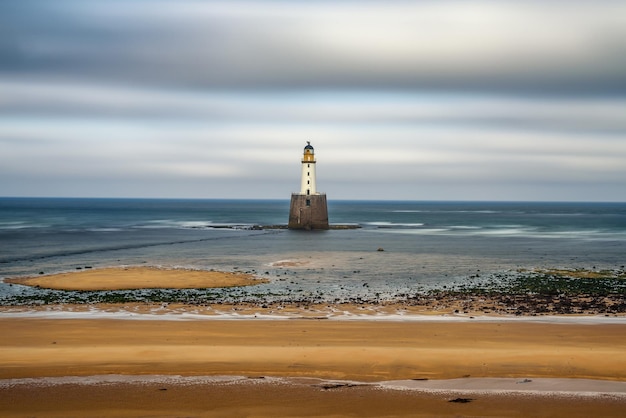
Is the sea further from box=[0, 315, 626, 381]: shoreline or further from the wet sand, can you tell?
the wet sand

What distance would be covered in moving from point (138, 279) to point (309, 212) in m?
58.9

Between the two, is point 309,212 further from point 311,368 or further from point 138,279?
point 311,368

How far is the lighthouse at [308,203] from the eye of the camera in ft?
301

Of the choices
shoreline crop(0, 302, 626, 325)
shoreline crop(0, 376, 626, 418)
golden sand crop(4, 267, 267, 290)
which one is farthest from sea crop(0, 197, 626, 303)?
shoreline crop(0, 376, 626, 418)

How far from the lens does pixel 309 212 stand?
94.1m

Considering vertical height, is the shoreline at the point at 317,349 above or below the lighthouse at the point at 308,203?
below

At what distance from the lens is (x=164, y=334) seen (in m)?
19.0

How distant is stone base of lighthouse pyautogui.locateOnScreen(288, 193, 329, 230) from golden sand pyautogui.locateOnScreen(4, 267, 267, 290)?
177 feet

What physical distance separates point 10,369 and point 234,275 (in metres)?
24.6

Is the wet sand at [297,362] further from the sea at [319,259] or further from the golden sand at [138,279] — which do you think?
the golden sand at [138,279]

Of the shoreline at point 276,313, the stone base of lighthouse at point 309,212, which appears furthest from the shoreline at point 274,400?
the stone base of lighthouse at point 309,212

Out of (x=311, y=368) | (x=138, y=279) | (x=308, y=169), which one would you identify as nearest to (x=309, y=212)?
(x=308, y=169)

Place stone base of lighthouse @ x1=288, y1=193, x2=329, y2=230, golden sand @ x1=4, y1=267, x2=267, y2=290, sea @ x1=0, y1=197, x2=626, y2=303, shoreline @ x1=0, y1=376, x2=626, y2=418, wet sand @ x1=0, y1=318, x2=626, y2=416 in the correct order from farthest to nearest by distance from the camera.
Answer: stone base of lighthouse @ x1=288, y1=193, x2=329, y2=230
golden sand @ x1=4, y1=267, x2=267, y2=290
sea @ x1=0, y1=197, x2=626, y2=303
wet sand @ x1=0, y1=318, x2=626, y2=416
shoreline @ x1=0, y1=376, x2=626, y2=418

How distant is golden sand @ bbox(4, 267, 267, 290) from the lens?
3353 centimetres
